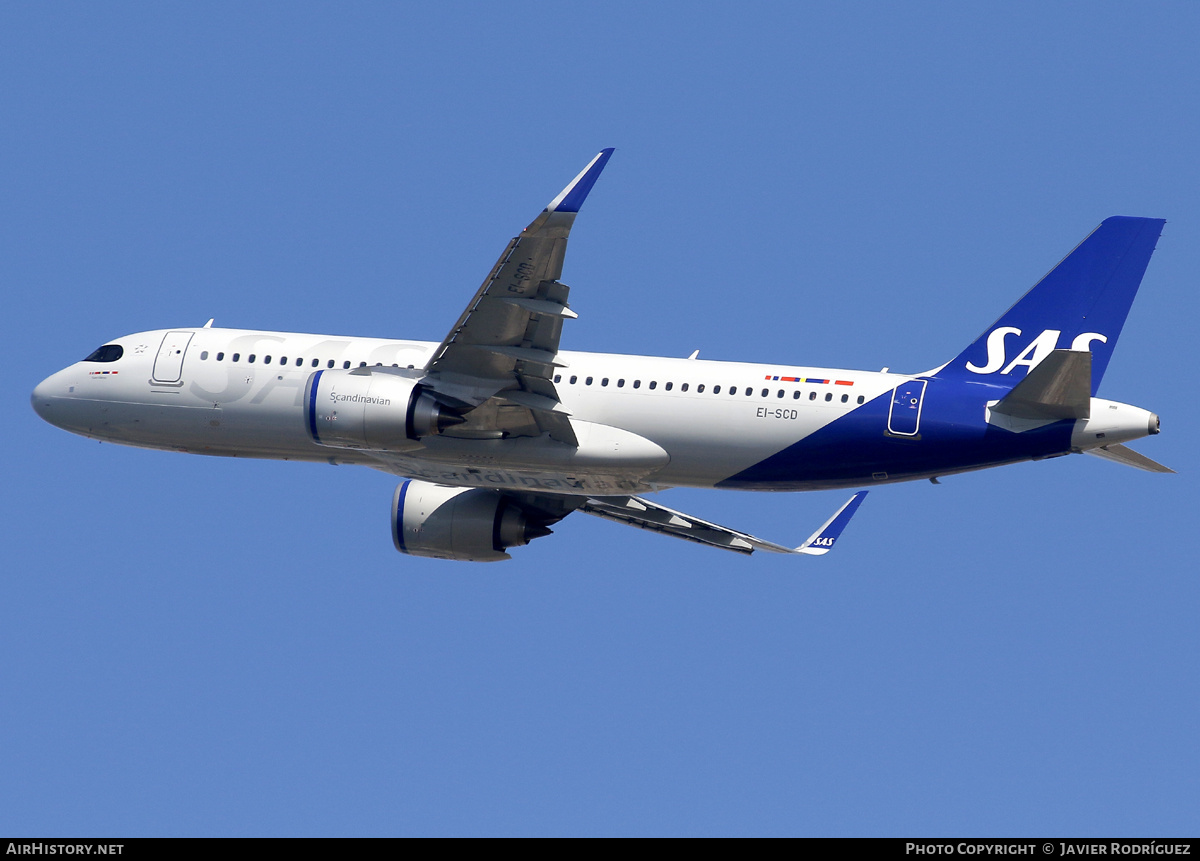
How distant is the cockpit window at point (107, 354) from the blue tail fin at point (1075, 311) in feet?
69.1

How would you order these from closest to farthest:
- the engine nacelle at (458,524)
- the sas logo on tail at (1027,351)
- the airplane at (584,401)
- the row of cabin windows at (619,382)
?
the airplane at (584,401)
the sas logo on tail at (1027,351)
the row of cabin windows at (619,382)
the engine nacelle at (458,524)

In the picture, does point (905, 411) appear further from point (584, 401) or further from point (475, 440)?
point (475, 440)

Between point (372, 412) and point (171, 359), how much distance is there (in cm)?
775

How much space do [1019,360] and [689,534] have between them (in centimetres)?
1150

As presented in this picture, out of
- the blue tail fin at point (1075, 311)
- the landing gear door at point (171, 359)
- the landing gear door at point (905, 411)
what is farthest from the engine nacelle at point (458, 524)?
the blue tail fin at point (1075, 311)

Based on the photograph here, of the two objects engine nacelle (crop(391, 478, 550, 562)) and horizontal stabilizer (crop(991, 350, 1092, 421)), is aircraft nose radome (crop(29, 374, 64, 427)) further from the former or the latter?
horizontal stabilizer (crop(991, 350, 1092, 421))

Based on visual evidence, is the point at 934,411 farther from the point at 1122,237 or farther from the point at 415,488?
the point at 415,488

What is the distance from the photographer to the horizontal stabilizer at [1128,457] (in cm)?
3375

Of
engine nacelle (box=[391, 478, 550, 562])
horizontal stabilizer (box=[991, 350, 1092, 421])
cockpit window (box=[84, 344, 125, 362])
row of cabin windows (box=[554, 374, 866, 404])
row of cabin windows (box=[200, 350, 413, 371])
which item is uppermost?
cockpit window (box=[84, 344, 125, 362])

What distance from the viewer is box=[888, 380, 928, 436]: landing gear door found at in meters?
34.3

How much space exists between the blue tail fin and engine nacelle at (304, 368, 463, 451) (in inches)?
479

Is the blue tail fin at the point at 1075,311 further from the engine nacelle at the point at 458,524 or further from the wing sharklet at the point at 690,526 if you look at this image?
the engine nacelle at the point at 458,524

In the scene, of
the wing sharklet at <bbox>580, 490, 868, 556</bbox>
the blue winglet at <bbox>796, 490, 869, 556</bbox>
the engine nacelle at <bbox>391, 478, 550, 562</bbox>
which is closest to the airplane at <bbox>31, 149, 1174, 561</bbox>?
the engine nacelle at <bbox>391, 478, 550, 562</bbox>
